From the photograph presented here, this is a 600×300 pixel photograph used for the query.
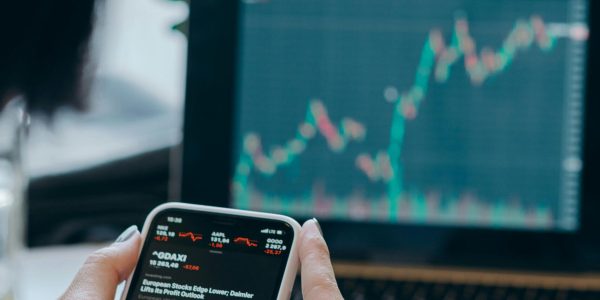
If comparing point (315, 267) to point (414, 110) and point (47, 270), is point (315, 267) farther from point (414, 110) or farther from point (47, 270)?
point (47, 270)

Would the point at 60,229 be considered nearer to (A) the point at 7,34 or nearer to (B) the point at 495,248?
(A) the point at 7,34

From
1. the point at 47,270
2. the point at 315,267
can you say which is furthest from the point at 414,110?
the point at 47,270

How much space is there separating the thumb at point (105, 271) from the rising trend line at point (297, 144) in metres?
0.20

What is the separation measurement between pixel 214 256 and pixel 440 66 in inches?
11.7

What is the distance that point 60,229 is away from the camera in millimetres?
937

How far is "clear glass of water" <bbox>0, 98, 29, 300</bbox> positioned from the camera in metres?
0.69

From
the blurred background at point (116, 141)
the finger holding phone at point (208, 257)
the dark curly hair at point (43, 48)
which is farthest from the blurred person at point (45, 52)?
the finger holding phone at point (208, 257)

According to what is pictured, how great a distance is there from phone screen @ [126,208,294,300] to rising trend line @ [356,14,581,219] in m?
0.20

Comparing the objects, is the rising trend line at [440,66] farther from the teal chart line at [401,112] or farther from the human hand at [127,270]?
the human hand at [127,270]

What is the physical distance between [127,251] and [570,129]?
42cm

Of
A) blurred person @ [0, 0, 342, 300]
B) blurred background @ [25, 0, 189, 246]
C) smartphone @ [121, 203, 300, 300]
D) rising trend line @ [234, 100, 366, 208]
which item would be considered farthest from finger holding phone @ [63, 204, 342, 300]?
blurred background @ [25, 0, 189, 246]

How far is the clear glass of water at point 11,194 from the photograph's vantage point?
2.27ft

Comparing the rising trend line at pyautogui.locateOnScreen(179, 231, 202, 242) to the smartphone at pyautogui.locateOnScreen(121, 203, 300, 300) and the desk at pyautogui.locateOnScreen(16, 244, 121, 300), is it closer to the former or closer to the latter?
the smartphone at pyautogui.locateOnScreen(121, 203, 300, 300)

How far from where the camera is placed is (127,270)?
494 millimetres
